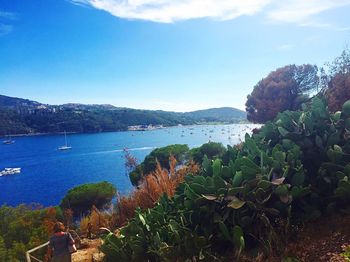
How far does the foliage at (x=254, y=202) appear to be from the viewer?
4117 mm

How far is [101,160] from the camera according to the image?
89750 mm

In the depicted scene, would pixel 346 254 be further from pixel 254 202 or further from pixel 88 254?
pixel 88 254

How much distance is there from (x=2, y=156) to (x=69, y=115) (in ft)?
211

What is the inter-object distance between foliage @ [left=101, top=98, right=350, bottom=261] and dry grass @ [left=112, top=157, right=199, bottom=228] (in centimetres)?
191

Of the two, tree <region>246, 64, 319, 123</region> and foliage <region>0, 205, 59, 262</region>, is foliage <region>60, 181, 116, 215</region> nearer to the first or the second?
foliage <region>0, 205, 59, 262</region>

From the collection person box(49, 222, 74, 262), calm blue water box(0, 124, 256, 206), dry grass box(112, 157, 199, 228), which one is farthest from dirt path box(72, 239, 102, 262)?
calm blue water box(0, 124, 256, 206)

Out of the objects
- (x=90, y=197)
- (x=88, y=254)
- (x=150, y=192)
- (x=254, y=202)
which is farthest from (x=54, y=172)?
(x=254, y=202)

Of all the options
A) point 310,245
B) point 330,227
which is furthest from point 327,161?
point 310,245

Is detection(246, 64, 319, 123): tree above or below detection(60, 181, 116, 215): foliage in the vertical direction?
above

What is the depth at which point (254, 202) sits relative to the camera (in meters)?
4.25

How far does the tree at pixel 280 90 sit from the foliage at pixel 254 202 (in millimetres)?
21200

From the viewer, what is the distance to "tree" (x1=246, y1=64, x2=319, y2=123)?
27094 millimetres

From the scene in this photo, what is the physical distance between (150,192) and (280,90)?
2276cm

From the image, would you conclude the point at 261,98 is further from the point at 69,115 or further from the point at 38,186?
the point at 69,115
